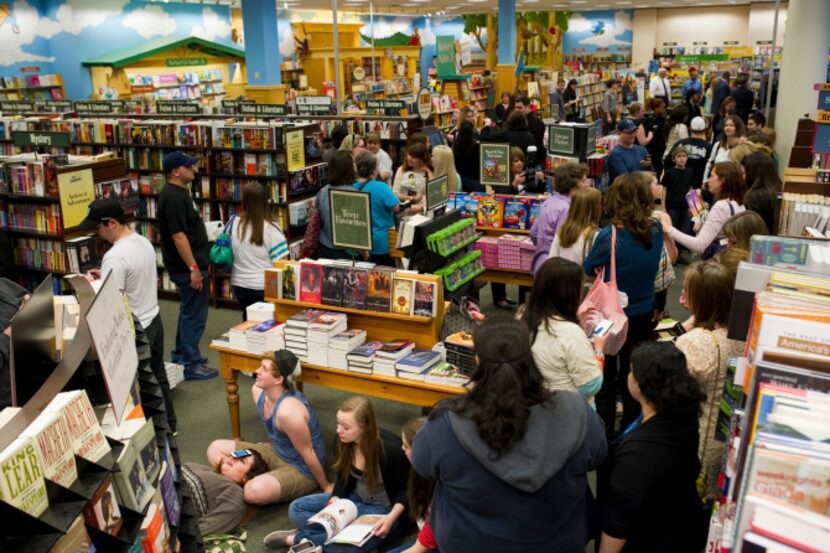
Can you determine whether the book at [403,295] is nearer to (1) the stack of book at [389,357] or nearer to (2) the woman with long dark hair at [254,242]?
(1) the stack of book at [389,357]

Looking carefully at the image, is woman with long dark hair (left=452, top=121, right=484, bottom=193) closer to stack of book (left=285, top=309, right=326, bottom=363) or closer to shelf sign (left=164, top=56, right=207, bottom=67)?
stack of book (left=285, top=309, right=326, bottom=363)

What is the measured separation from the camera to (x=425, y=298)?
4.37m

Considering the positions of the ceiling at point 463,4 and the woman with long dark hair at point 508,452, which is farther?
the ceiling at point 463,4

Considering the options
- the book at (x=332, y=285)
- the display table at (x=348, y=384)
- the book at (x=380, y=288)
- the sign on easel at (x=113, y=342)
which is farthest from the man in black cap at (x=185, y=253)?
the sign on easel at (x=113, y=342)

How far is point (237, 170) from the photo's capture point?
783 centimetres

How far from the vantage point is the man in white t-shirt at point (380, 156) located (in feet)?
26.8

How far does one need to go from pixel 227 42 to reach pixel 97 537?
22559 millimetres

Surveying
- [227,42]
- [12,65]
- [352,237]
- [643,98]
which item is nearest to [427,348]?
[352,237]

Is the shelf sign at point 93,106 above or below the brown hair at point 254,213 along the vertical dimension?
above

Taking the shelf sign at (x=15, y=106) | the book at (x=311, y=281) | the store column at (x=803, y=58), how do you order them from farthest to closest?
the shelf sign at (x=15, y=106)
the store column at (x=803, y=58)
the book at (x=311, y=281)

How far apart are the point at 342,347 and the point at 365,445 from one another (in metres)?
0.81

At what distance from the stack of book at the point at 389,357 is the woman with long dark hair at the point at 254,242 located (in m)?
1.75

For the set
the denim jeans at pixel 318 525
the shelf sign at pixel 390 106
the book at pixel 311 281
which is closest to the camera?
the denim jeans at pixel 318 525

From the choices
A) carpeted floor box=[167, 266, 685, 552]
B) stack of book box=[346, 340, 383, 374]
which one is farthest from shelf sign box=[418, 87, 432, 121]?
stack of book box=[346, 340, 383, 374]
